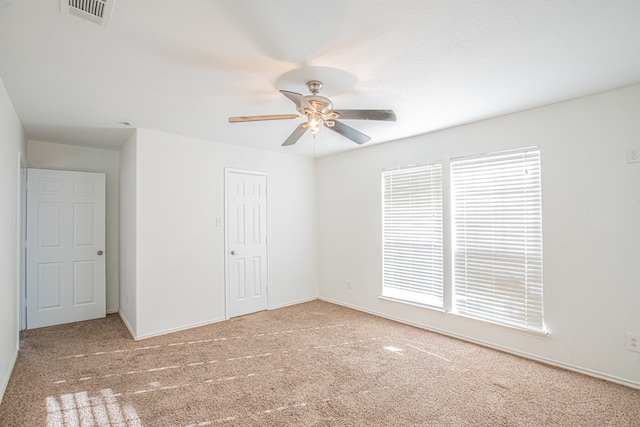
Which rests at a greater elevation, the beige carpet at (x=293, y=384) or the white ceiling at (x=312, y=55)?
the white ceiling at (x=312, y=55)

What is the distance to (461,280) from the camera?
3600 millimetres

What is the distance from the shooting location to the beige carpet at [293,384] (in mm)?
2162

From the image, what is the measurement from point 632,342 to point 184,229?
14.8ft

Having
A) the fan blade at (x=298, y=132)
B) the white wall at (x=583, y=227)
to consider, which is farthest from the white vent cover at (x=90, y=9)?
the white wall at (x=583, y=227)

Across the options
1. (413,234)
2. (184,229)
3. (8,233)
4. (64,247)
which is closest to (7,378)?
(8,233)

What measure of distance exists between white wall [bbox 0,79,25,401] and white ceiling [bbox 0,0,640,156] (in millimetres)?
211

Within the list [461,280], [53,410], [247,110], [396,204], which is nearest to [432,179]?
[396,204]

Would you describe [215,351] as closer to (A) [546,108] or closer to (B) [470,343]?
(B) [470,343]

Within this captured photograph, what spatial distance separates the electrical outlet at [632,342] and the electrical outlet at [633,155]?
4.54 feet

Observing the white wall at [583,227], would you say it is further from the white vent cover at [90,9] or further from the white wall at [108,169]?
the white wall at [108,169]

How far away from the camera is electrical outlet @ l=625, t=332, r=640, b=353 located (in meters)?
2.49

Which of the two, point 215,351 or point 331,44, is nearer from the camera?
point 331,44

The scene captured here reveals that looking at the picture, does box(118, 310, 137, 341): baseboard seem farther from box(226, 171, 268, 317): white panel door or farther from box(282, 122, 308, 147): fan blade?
box(282, 122, 308, 147): fan blade

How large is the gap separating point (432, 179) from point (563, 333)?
6.52 ft
